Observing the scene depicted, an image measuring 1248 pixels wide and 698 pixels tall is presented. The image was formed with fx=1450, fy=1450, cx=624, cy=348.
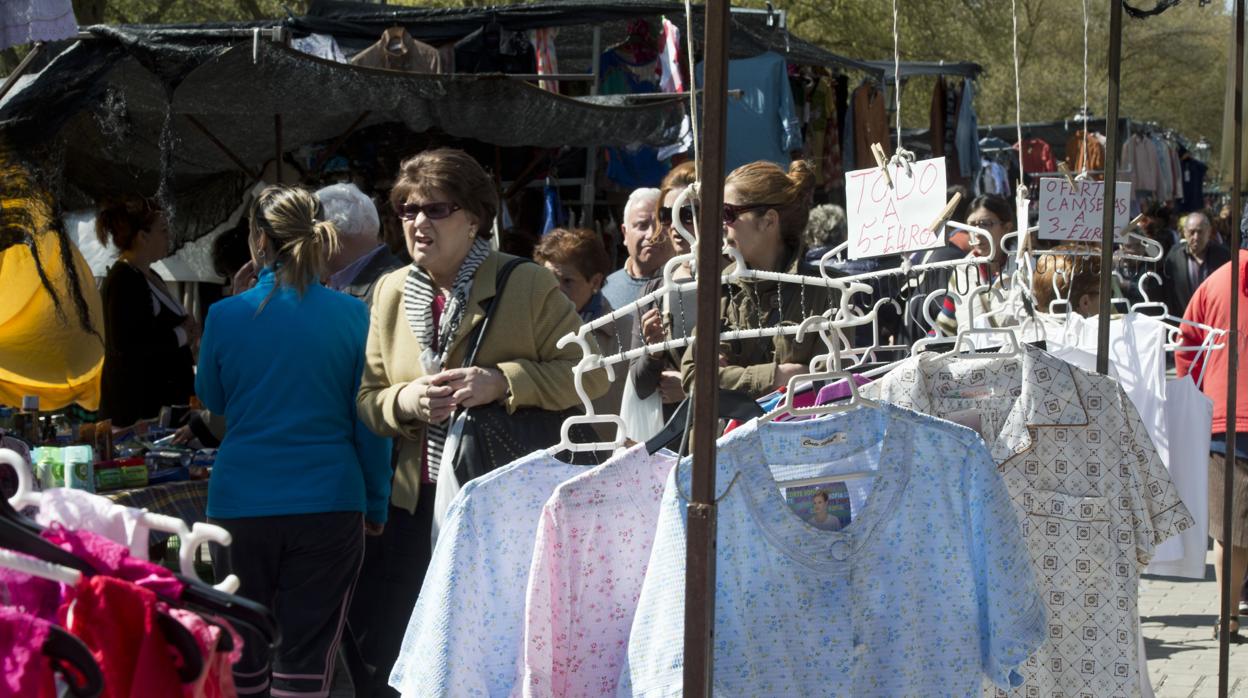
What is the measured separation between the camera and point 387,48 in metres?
7.96

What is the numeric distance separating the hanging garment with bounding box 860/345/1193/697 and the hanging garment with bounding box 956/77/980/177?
31.7ft

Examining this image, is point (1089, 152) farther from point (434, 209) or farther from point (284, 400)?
point (284, 400)

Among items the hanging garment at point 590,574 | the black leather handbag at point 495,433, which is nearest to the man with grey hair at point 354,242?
the black leather handbag at point 495,433

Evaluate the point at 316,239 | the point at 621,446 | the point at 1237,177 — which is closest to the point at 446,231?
the point at 316,239

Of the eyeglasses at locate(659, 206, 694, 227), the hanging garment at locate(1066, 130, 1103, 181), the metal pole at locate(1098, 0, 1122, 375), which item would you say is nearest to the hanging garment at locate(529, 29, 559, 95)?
the eyeglasses at locate(659, 206, 694, 227)

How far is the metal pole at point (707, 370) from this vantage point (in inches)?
85.0

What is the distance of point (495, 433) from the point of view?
406 centimetres

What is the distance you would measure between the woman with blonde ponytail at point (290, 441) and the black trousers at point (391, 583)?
0.12 meters

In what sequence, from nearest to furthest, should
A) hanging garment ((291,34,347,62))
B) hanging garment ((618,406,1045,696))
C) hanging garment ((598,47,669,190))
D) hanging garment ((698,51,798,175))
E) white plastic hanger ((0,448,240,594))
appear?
white plastic hanger ((0,448,240,594))
hanging garment ((618,406,1045,696))
hanging garment ((291,34,347,62))
hanging garment ((598,47,669,190))
hanging garment ((698,51,798,175))

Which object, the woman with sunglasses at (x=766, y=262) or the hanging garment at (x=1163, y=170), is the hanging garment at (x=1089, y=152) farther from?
the woman with sunglasses at (x=766, y=262)

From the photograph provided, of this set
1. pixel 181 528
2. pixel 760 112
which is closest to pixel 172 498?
pixel 181 528

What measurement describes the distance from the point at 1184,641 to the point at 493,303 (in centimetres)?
423

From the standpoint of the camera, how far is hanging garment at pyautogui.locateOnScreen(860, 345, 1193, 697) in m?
3.78

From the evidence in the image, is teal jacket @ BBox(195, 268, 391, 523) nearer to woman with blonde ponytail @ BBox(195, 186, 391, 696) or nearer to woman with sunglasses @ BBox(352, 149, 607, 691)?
woman with blonde ponytail @ BBox(195, 186, 391, 696)
